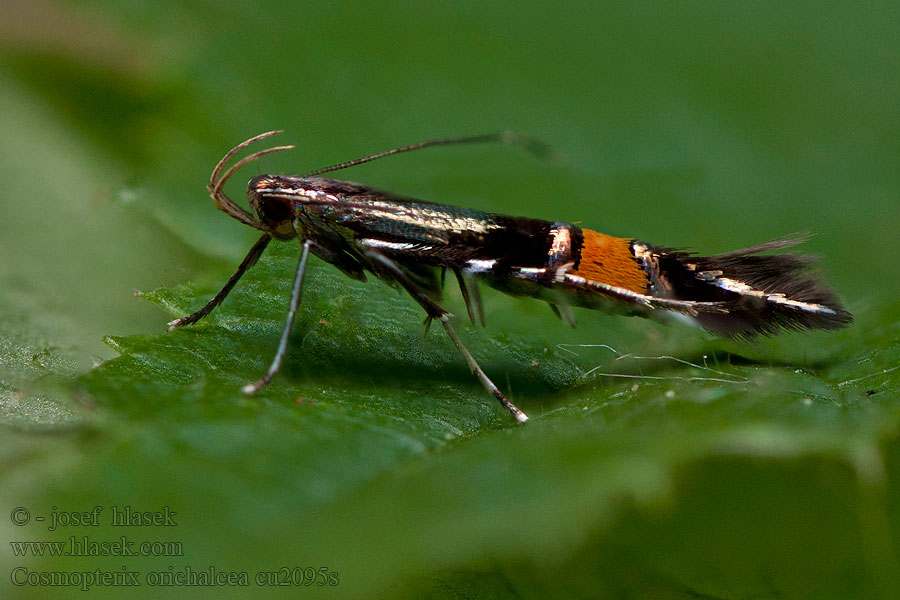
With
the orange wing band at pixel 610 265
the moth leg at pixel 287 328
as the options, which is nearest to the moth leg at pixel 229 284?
the moth leg at pixel 287 328

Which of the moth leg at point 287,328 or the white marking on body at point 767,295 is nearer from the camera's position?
the moth leg at point 287,328

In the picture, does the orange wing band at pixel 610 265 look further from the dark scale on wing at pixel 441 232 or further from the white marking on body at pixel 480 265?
the white marking on body at pixel 480 265

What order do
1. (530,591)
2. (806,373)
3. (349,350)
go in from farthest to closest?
(349,350), (806,373), (530,591)

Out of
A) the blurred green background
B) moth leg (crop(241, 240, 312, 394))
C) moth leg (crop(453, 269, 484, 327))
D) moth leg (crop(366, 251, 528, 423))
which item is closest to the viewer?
the blurred green background

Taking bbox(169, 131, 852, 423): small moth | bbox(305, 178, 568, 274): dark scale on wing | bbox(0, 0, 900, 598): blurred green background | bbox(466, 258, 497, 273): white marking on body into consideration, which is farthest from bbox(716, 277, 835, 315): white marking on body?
bbox(466, 258, 497, 273): white marking on body

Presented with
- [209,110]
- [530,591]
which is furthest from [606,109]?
[530,591]

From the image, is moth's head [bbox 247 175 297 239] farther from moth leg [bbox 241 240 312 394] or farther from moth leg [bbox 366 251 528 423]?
moth leg [bbox 366 251 528 423]

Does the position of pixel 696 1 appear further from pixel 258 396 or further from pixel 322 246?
pixel 258 396
